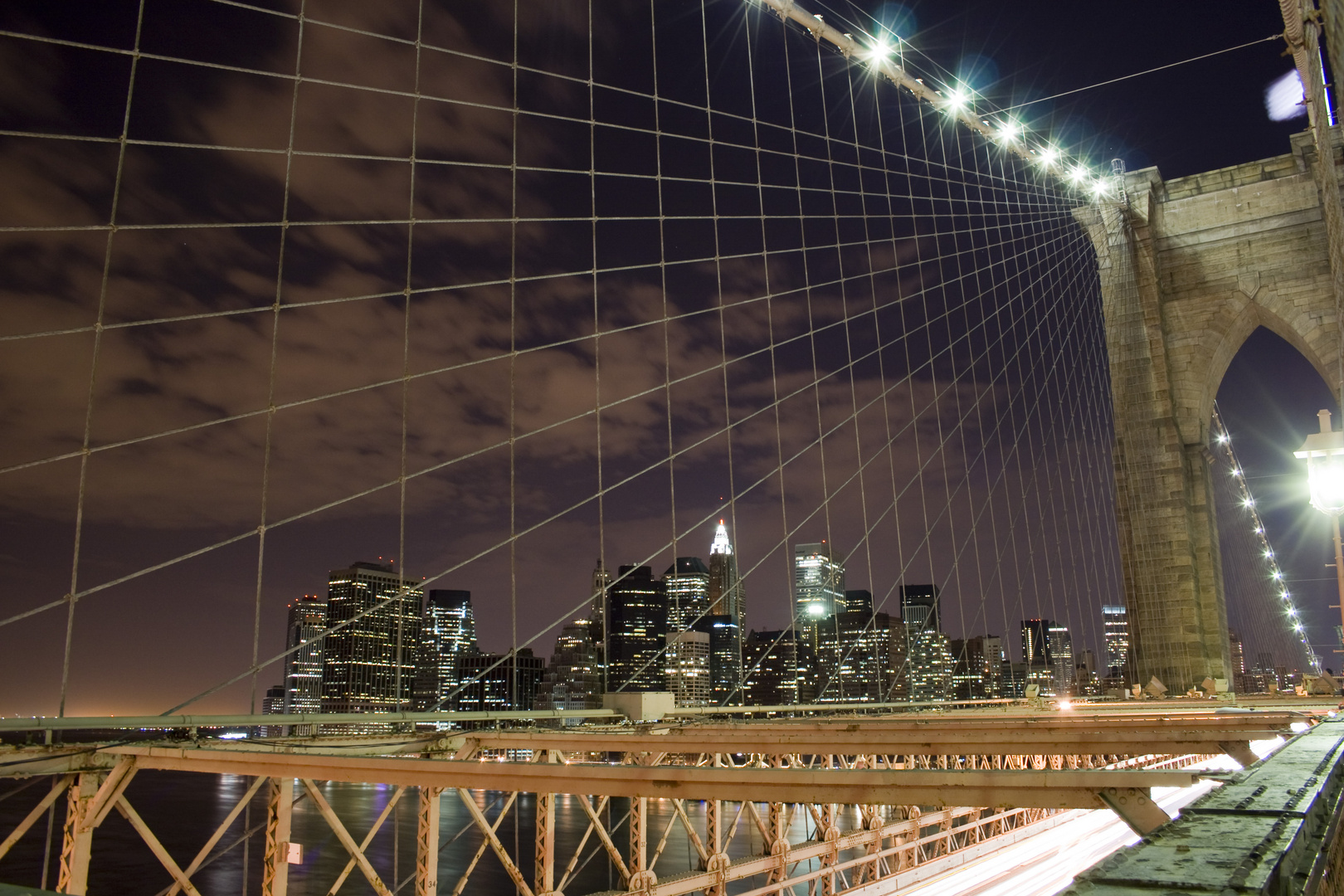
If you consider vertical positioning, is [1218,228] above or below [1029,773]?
above

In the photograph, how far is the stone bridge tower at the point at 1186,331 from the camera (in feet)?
72.0

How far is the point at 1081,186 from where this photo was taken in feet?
89.0

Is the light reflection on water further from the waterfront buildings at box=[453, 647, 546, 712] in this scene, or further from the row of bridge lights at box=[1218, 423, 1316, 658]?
the row of bridge lights at box=[1218, 423, 1316, 658]

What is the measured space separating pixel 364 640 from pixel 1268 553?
68266mm

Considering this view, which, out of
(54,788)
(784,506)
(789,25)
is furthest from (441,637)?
(54,788)

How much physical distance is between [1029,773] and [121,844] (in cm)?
6458

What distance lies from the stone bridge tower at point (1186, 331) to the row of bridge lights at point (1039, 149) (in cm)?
165

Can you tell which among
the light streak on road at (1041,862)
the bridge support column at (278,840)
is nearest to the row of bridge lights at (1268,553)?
the light streak on road at (1041,862)

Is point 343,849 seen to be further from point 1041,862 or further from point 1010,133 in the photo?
point 1010,133

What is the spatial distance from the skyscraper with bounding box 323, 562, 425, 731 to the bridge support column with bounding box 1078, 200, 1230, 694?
1631 centimetres

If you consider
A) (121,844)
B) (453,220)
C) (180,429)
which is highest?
(453,220)

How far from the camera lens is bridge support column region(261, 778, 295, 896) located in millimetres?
5902

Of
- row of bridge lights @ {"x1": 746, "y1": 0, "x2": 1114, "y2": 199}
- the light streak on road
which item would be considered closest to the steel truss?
the light streak on road

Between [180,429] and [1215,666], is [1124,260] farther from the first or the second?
[180,429]
